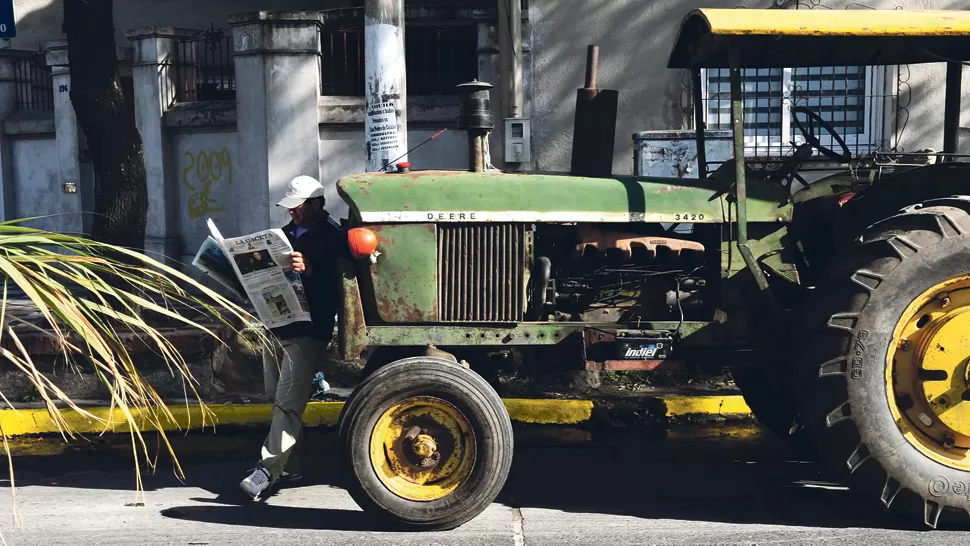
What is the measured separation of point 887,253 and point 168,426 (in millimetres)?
4815

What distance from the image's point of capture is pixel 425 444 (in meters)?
5.05

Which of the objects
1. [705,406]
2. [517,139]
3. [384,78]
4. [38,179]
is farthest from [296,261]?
[38,179]

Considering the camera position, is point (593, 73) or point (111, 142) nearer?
point (593, 73)

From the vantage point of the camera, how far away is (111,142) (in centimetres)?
948

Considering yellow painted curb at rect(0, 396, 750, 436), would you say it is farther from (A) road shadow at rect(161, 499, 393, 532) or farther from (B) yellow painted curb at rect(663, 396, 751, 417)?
(A) road shadow at rect(161, 499, 393, 532)

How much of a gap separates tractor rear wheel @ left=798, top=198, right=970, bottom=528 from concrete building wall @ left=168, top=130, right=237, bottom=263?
8.91m

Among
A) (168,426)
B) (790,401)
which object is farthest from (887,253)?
(168,426)

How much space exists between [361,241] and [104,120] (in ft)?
17.3

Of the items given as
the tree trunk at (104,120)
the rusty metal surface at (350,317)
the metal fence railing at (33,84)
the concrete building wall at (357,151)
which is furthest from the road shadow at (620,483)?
the metal fence railing at (33,84)

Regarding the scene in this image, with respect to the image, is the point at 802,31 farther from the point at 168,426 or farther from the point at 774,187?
the point at 168,426

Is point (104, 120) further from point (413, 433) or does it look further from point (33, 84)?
point (33, 84)

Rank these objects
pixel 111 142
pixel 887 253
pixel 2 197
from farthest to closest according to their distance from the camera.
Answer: pixel 2 197, pixel 111 142, pixel 887 253

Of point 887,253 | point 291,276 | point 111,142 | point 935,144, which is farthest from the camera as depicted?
point 935,144

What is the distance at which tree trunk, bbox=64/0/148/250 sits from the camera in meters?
9.43
